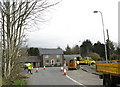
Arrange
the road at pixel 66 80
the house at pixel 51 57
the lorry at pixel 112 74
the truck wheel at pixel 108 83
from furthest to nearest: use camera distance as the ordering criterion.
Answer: the house at pixel 51 57 < the road at pixel 66 80 < the truck wheel at pixel 108 83 < the lorry at pixel 112 74

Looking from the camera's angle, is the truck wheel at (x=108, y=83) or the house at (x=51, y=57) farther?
the house at (x=51, y=57)

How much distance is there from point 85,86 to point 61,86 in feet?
5.19

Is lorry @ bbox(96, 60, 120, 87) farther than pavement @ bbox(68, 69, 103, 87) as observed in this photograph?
No

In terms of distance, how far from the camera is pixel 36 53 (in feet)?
287

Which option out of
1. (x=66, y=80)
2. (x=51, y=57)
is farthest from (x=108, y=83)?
(x=51, y=57)

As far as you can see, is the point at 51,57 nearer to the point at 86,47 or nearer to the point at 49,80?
the point at 86,47

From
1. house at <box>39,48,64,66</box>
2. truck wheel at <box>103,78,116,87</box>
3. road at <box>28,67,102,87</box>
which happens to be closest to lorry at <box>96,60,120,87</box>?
truck wheel at <box>103,78,116,87</box>

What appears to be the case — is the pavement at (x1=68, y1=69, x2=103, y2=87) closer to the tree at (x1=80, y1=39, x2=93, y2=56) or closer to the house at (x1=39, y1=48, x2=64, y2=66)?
the house at (x1=39, y1=48, x2=64, y2=66)

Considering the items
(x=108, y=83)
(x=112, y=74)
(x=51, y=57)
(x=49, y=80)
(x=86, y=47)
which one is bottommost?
(x=49, y=80)

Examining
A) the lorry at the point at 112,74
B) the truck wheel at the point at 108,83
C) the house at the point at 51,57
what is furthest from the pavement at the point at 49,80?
the house at the point at 51,57

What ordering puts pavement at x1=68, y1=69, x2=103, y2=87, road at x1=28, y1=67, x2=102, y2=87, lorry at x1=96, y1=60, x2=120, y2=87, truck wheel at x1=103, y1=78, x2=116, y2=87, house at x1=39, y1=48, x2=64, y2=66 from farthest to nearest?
house at x1=39, y1=48, x2=64, y2=66, road at x1=28, y1=67, x2=102, y2=87, pavement at x1=68, y1=69, x2=103, y2=87, truck wheel at x1=103, y1=78, x2=116, y2=87, lorry at x1=96, y1=60, x2=120, y2=87

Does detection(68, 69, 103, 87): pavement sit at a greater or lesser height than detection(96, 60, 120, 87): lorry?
lesser

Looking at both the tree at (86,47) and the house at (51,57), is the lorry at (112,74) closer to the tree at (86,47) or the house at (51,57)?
the house at (51,57)

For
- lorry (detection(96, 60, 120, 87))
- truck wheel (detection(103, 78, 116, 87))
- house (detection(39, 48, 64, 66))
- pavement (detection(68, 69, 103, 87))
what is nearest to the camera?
lorry (detection(96, 60, 120, 87))
